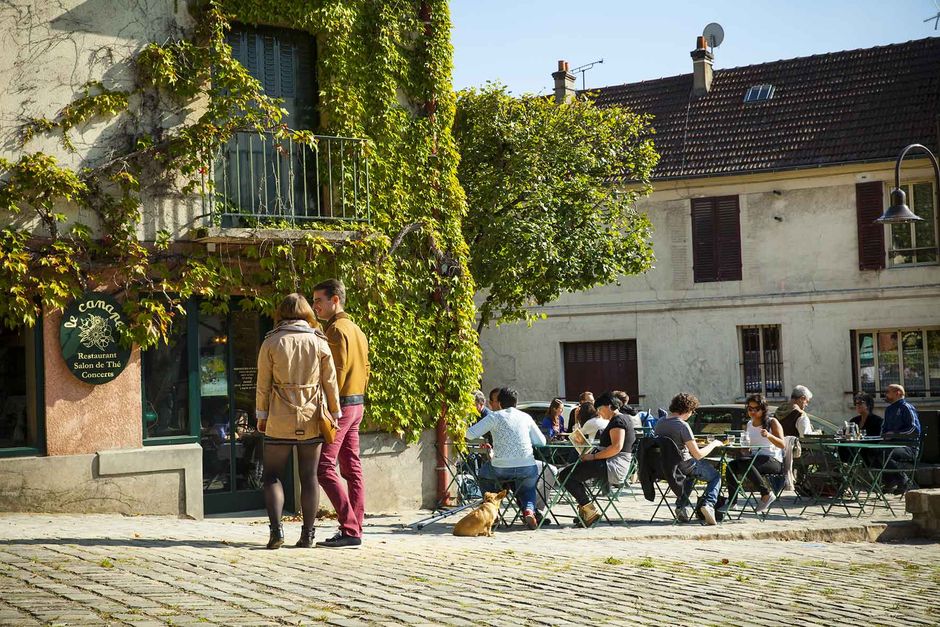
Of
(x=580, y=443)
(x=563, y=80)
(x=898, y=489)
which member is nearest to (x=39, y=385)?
(x=580, y=443)

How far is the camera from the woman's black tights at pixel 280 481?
9.16 metres

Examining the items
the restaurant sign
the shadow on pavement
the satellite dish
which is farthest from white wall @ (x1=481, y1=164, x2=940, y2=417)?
the shadow on pavement

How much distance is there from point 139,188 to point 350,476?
14.2ft

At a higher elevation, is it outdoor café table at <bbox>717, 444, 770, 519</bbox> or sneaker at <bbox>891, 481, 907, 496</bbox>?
outdoor café table at <bbox>717, 444, 770, 519</bbox>

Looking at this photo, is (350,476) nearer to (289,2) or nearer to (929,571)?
(929,571)

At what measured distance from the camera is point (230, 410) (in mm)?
13148

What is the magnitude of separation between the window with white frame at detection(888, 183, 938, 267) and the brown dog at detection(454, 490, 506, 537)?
18.5 meters

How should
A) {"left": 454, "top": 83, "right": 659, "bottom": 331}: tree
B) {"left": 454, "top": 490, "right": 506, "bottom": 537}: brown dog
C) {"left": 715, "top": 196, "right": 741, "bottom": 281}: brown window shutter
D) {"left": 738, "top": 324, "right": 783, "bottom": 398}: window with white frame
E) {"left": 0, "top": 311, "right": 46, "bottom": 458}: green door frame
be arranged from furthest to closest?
{"left": 715, "top": 196, "right": 741, "bottom": 281}: brown window shutter → {"left": 738, "top": 324, "right": 783, "bottom": 398}: window with white frame → {"left": 454, "top": 83, "right": 659, "bottom": 331}: tree → {"left": 0, "top": 311, "right": 46, "bottom": 458}: green door frame → {"left": 454, "top": 490, "right": 506, "bottom": 537}: brown dog

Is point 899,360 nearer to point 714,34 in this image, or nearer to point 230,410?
point 714,34

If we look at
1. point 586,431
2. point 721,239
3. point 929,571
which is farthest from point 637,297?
point 929,571

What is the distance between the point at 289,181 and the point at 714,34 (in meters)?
21.3

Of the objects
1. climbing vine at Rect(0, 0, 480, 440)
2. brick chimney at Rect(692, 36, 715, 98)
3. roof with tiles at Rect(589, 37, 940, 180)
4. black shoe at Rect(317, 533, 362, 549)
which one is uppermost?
brick chimney at Rect(692, 36, 715, 98)

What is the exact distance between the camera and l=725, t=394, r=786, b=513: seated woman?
13344 millimetres

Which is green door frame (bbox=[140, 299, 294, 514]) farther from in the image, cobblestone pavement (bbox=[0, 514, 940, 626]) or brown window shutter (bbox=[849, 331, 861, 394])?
brown window shutter (bbox=[849, 331, 861, 394])
